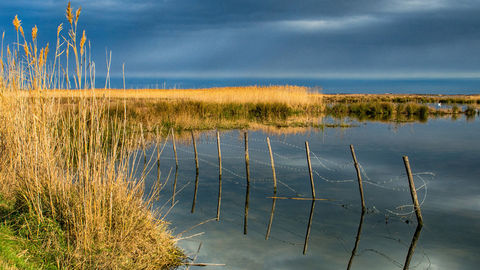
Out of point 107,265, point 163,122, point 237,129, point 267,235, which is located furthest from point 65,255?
point 237,129

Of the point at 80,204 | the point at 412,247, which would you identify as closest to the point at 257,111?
the point at 412,247

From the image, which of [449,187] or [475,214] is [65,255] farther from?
[449,187]

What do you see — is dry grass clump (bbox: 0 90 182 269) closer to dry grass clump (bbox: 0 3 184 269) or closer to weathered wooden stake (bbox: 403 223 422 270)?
dry grass clump (bbox: 0 3 184 269)

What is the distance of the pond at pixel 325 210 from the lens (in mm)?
6473

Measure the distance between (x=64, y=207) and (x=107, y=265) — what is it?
793 millimetres

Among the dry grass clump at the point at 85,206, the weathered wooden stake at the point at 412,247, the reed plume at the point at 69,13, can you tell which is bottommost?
the weathered wooden stake at the point at 412,247

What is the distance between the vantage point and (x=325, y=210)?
8.69 metres

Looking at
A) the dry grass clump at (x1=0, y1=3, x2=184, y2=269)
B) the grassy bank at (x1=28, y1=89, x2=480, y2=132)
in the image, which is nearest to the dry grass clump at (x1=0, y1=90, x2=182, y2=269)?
the dry grass clump at (x1=0, y1=3, x2=184, y2=269)

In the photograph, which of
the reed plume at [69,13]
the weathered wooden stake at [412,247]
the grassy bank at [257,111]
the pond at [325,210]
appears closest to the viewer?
the reed plume at [69,13]

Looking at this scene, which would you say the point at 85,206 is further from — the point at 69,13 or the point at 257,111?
the point at 257,111

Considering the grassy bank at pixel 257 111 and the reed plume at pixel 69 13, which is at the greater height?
the reed plume at pixel 69 13

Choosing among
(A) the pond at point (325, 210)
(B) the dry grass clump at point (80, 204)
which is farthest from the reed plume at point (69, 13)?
(A) the pond at point (325, 210)

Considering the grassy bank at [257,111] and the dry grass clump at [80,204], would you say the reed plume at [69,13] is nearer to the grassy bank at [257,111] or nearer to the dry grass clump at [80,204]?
the dry grass clump at [80,204]

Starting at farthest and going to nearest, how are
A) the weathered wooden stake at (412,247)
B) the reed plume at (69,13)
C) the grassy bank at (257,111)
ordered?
the grassy bank at (257,111) → the weathered wooden stake at (412,247) → the reed plume at (69,13)
